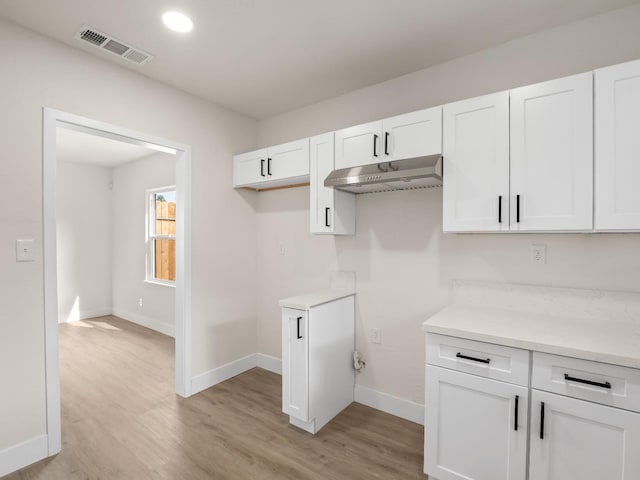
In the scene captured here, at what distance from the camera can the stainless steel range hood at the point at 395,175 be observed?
1.97m

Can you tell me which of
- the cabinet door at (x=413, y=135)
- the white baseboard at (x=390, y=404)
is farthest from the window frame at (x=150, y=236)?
the cabinet door at (x=413, y=135)

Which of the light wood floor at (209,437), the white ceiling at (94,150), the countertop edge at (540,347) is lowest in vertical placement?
the light wood floor at (209,437)

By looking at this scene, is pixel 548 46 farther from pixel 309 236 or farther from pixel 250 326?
pixel 250 326

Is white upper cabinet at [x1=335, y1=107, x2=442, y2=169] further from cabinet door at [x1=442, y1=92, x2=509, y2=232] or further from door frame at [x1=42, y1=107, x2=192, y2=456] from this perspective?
door frame at [x1=42, y1=107, x2=192, y2=456]

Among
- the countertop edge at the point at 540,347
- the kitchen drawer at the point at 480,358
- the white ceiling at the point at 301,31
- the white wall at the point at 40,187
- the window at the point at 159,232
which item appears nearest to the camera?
the countertop edge at the point at 540,347

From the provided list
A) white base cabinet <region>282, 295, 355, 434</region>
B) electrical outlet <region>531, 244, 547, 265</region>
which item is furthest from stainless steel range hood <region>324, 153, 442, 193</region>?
white base cabinet <region>282, 295, 355, 434</region>

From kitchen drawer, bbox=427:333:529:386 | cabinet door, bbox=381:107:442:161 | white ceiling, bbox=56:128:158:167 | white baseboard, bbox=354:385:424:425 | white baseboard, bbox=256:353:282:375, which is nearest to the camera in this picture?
kitchen drawer, bbox=427:333:529:386

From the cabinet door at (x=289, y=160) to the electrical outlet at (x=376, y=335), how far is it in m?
1.45

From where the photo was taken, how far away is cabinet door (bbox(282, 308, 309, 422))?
7.53 feet

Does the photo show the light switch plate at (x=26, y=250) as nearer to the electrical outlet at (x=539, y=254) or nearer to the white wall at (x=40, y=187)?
the white wall at (x=40, y=187)

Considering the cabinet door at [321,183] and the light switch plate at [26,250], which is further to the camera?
the cabinet door at [321,183]

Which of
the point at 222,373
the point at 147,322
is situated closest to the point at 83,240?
the point at 147,322

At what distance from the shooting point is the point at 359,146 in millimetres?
2422

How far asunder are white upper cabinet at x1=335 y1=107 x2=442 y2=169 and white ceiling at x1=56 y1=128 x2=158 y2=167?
3211 mm
